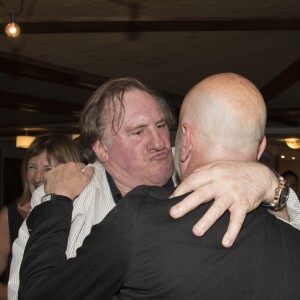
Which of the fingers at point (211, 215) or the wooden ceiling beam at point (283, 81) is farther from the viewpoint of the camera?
the wooden ceiling beam at point (283, 81)

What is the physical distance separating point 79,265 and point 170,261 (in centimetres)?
20

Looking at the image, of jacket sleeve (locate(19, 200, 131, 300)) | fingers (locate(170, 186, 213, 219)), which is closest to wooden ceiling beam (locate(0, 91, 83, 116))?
jacket sleeve (locate(19, 200, 131, 300))

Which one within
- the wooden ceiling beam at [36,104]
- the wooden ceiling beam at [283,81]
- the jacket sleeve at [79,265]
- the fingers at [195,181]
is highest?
the wooden ceiling beam at [36,104]

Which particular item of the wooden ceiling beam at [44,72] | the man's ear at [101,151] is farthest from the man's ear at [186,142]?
the wooden ceiling beam at [44,72]

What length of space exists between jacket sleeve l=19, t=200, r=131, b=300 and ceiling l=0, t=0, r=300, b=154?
9.07ft

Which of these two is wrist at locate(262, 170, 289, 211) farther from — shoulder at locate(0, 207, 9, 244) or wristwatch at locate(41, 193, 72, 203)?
shoulder at locate(0, 207, 9, 244)

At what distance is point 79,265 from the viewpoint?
111 cm

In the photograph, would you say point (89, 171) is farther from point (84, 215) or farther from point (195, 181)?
point (195, 181)

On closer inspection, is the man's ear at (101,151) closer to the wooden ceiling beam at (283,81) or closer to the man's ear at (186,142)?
the man's ear at (186,142)

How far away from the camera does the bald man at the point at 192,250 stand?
1064mm

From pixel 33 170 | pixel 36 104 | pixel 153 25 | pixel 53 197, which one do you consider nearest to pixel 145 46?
pixel 153 25

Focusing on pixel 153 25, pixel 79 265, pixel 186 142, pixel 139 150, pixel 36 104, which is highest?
pixel 36 104

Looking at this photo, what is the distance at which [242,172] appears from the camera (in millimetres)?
1184

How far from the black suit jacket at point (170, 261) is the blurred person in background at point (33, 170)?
160 cm
